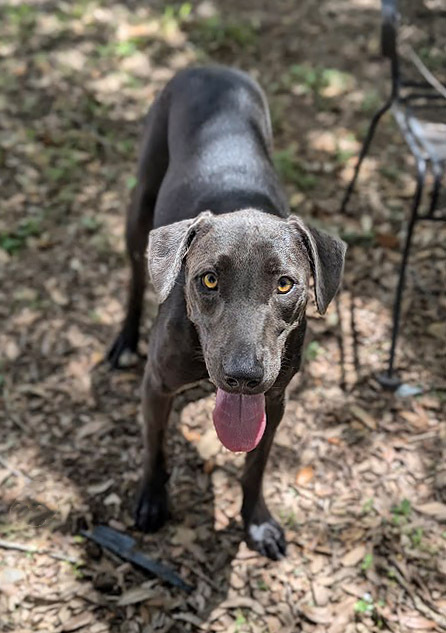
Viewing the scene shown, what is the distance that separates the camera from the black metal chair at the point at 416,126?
443 centimetres

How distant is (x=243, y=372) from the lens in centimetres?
280

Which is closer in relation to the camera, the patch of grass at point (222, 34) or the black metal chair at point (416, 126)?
the black metal chair at point (416, 126)

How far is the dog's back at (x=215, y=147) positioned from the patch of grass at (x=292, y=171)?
1.70 m

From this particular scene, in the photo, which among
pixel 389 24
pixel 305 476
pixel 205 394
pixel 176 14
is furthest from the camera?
pixel 176 14

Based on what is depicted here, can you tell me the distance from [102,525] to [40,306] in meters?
1.88

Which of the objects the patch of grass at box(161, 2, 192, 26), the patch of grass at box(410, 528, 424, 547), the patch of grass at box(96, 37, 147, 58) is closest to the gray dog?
the patch of grass at box(410, 528, 424, 547)

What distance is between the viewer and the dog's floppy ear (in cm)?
320

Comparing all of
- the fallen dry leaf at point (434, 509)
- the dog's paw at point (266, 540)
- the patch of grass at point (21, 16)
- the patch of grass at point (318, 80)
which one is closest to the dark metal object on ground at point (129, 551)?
the dog's paw at point (266, 540)

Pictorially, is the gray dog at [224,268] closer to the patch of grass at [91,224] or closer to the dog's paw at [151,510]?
the dog's paw at [151,510]

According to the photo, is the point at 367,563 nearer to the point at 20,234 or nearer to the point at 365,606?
the point at 365,606

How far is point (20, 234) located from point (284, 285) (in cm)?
342

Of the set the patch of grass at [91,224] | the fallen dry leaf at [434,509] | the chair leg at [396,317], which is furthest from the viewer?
the patch of grass at [91,224]

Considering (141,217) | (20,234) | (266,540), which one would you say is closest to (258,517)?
(266,540)

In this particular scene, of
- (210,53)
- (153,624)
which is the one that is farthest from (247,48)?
(153,624)
